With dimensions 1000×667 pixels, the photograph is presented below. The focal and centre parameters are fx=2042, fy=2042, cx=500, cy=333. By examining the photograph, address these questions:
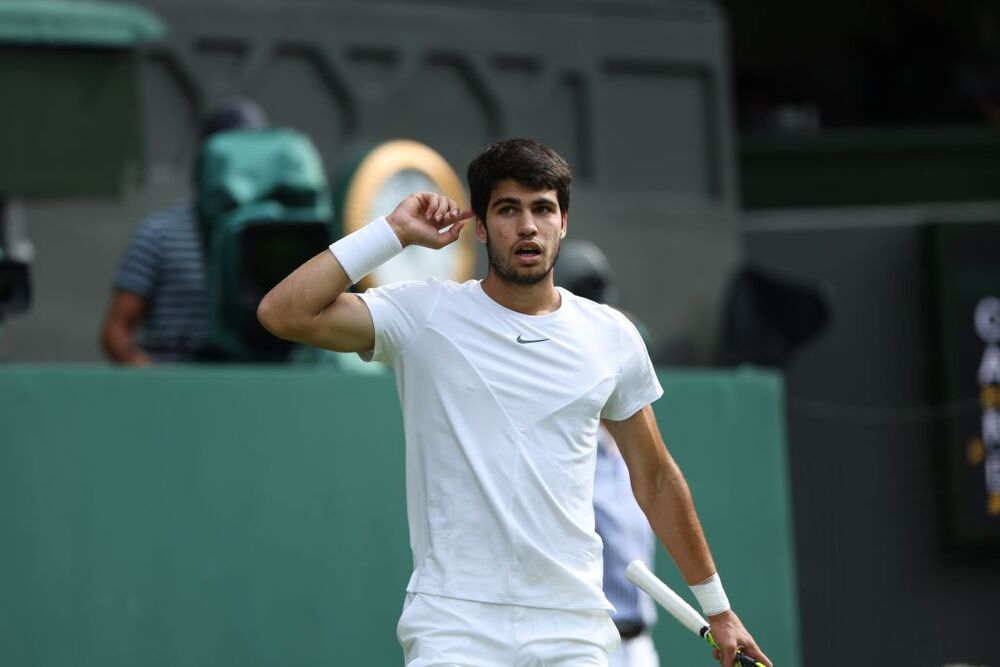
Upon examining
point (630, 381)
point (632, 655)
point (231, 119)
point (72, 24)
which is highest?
point (72, 24)

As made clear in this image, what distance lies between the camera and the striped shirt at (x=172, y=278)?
7617 mm

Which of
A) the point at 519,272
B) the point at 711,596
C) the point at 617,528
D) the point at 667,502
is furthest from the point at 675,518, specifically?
the point at 617,528

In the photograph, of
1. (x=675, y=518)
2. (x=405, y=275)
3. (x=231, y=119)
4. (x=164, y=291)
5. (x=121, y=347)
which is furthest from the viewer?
(x=405, y=275)

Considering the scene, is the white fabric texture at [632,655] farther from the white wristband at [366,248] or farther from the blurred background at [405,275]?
the white wristband at [366,248]

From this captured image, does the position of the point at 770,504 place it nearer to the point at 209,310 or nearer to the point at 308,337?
the point at 209,310

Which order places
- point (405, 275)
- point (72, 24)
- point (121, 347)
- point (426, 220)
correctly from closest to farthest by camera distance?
1. point (426, 220)
2. point (121, 347)
3. point (72, 24)
4. point (405, 275)

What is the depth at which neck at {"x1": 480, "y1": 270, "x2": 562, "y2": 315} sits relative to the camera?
491cm

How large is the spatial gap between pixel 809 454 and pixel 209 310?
5.17 meters

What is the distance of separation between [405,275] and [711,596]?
13.2ft

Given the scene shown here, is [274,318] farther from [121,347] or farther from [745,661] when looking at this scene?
[121,347]

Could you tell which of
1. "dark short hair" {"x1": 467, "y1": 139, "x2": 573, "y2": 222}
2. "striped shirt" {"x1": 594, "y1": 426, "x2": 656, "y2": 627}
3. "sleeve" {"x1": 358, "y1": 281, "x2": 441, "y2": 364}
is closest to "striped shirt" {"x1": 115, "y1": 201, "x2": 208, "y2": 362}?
"striped shirt" {"x1": 594, "y1": 426, "x2": 656, "y2": 627}

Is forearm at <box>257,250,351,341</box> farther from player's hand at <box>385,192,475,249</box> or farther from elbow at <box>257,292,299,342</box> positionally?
player's hand at <box>385,192,475,249</box>

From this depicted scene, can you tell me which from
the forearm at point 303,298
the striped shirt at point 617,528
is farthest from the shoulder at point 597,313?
the striped shirt at point 617,528

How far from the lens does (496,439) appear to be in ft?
15.8
